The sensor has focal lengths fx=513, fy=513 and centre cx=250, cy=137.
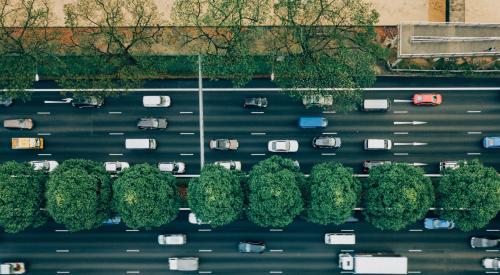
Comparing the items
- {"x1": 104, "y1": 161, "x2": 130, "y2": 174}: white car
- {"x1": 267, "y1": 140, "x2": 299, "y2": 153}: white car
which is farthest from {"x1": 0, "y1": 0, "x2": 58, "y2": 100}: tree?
{"x1": 267, "y1": 140, "x2": 299, "y2": 153}: white car

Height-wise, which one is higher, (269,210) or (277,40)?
(277,40)

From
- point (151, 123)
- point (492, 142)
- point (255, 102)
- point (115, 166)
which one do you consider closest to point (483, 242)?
point (492, 142)

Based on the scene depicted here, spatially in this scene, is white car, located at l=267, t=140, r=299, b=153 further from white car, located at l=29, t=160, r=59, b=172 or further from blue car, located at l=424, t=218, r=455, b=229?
white car, located at l=29, t=160, r=59, b=172

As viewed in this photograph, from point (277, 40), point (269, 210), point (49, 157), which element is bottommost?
point (269, 210)

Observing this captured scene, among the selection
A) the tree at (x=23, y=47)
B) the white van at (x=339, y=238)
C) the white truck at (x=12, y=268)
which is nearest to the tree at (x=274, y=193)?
the white van at (x=339, y=238)

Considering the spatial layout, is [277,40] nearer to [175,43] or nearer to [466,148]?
[175,43]

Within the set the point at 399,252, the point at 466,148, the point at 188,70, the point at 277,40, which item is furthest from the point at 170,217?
the point at 466,148
